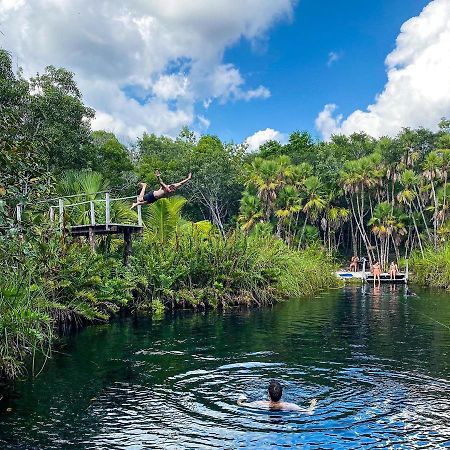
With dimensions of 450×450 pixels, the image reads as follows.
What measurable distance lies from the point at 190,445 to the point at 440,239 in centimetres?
4290

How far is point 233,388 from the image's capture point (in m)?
11.7

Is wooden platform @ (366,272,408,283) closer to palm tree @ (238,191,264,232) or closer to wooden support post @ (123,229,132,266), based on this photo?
palm tree @ (238,191,264,232)

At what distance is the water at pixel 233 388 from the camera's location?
8.80m

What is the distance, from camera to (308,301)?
28625 millimetres

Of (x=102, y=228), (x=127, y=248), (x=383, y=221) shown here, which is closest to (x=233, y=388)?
(x=102, y=228)

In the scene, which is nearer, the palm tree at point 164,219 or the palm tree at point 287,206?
the palm tree at point 164,219

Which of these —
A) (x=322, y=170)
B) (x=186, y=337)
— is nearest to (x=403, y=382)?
(x=186, y=337)

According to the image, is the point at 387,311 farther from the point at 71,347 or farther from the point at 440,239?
the point at 440,239

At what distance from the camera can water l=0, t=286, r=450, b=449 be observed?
8.80 metres

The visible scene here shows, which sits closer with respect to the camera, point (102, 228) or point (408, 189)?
point (102, 228)

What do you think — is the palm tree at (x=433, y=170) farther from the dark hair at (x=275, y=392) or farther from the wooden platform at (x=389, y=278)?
the dark hair at (x=275, y=392)

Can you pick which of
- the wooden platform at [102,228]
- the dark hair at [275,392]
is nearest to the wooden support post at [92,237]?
the wooden platform at [102,228]

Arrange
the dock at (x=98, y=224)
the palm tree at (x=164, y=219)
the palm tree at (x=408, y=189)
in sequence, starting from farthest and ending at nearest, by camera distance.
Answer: the palm tree at (x=408, y=189), the palm tree at (x=164, y=219), the dock at (x=98, y=224)

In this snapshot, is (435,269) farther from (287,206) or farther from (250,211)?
(250,211)
